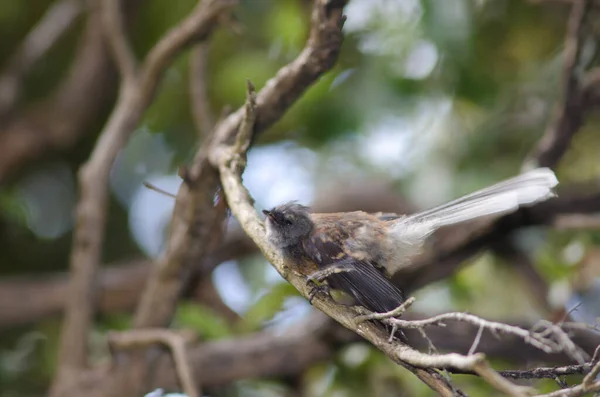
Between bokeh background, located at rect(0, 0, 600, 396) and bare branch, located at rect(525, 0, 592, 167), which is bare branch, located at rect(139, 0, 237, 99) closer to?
bokeh background, located at rect(0, 0, 600, 396)

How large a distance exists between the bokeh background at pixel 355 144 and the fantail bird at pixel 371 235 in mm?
1005

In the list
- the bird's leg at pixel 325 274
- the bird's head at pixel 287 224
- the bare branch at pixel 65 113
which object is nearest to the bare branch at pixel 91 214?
the bird's head at pixel 287 224

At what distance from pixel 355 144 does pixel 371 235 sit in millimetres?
2472

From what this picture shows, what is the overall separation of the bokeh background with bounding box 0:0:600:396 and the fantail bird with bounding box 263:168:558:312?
1.01 m

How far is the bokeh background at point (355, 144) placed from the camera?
127 inches

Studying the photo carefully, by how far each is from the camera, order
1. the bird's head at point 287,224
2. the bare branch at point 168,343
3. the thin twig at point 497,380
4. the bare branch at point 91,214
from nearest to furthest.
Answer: the thin twig at point 497,380 < the bird's head at point 287,224 < the bare branch at point 168,343 < the bare branch at point 91,214

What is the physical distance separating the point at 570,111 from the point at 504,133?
82cm

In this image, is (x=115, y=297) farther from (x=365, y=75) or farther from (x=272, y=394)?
(x=365, y=75)

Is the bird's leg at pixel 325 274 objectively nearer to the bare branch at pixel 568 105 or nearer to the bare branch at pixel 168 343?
the bare branch at pixel 168 343

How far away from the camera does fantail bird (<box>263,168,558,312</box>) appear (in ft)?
4.84

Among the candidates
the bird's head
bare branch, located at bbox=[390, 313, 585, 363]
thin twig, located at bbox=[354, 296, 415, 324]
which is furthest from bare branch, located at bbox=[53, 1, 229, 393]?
bare branch, located at bbox=[390, 313, 585, 363]

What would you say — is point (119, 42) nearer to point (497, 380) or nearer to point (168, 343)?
point (168, 343)

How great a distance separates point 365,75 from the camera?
334 centimetres

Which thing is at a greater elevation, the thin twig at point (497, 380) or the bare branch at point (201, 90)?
the bare branch at point (201, 90)
